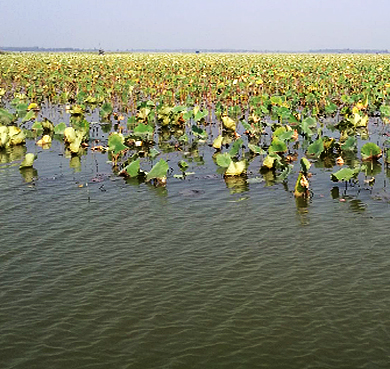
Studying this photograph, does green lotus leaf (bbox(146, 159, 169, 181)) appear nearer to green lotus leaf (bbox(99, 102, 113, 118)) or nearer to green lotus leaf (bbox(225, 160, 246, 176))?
green lotus leaf (bbox(225, 160, 246, 176))

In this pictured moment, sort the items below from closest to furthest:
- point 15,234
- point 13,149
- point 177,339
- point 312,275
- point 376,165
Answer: point 177,339 → point 312,275 → point 15,234 → point 376,165 → point 13,149

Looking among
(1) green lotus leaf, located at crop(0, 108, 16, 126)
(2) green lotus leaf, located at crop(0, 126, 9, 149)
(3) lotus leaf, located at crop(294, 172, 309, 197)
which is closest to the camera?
(3) lotus leaf, located at crop(294, 172, 309, 197)

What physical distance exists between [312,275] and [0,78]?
30871 millimetres

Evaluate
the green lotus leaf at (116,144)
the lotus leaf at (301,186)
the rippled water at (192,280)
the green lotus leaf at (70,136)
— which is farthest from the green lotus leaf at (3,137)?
the lotus leaf at (301,186)

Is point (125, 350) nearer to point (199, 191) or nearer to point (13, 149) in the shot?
point (199, 191)

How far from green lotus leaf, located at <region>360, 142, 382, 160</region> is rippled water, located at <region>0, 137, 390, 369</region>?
2278 millimetres

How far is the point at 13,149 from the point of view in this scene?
45.8 ft

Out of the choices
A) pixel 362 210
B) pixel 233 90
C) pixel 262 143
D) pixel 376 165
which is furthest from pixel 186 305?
pixel 233 90

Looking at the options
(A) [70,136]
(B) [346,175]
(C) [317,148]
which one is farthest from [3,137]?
(B) [346,175]

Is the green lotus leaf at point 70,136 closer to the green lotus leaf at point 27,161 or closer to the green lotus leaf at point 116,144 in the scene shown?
the green lotus leaf at point 116,144

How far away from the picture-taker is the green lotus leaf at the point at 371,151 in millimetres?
11594

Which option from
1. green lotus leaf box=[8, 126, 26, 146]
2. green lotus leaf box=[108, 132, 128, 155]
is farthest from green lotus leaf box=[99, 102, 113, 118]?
green lotus leaf box=[108, 132, 128, 155]

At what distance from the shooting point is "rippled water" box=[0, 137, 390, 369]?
482cm

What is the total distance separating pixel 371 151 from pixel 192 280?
22.8 feet
